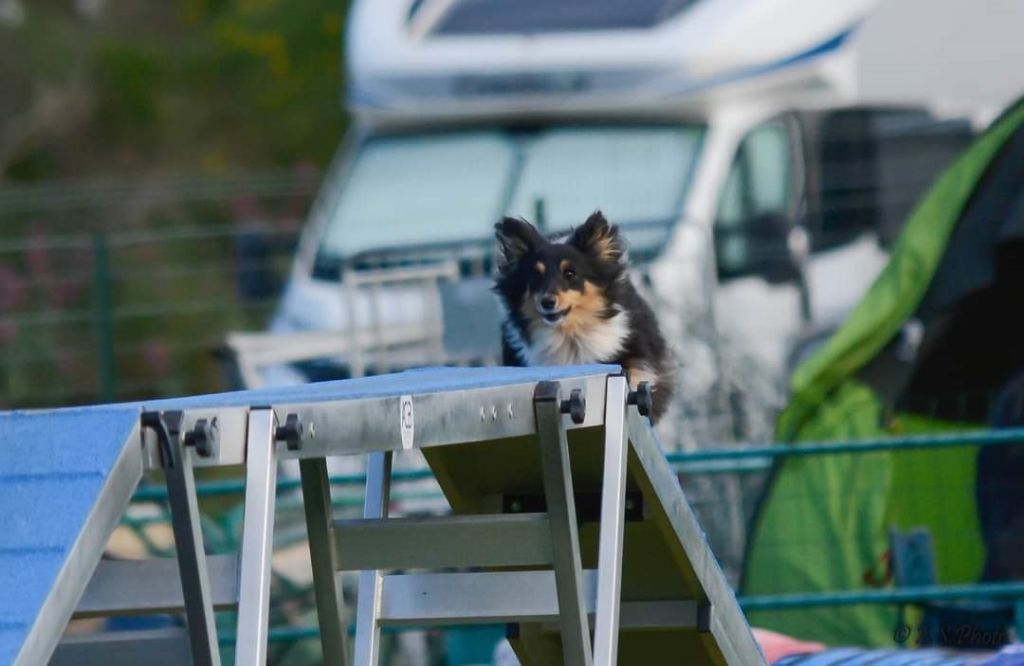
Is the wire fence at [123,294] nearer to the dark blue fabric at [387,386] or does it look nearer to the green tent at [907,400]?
the green tent at [907,400]

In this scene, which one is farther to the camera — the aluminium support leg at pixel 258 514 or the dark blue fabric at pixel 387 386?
the dark blue fabric at pixel 387 386

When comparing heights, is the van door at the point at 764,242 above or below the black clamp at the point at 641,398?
above

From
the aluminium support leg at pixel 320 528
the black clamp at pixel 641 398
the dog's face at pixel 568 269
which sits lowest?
the aluminium support leg at pixel 320 528

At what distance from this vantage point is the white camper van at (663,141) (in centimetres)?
927

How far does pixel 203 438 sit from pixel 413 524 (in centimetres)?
76

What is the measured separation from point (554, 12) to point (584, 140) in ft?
2.19

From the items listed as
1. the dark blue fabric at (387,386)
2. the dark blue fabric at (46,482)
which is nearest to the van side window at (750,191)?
the dark blue fabric at (387,386)

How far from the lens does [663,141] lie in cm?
960

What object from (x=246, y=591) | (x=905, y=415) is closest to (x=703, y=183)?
(x=905, y=415)

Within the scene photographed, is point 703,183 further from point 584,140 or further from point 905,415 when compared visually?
point 905,415

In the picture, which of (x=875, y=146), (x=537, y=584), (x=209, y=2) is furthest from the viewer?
(x=209, y=2)

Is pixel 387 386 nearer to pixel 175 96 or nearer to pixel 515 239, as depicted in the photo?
pixel 515 239

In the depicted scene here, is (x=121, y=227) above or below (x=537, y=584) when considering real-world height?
above

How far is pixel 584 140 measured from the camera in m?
9.73
